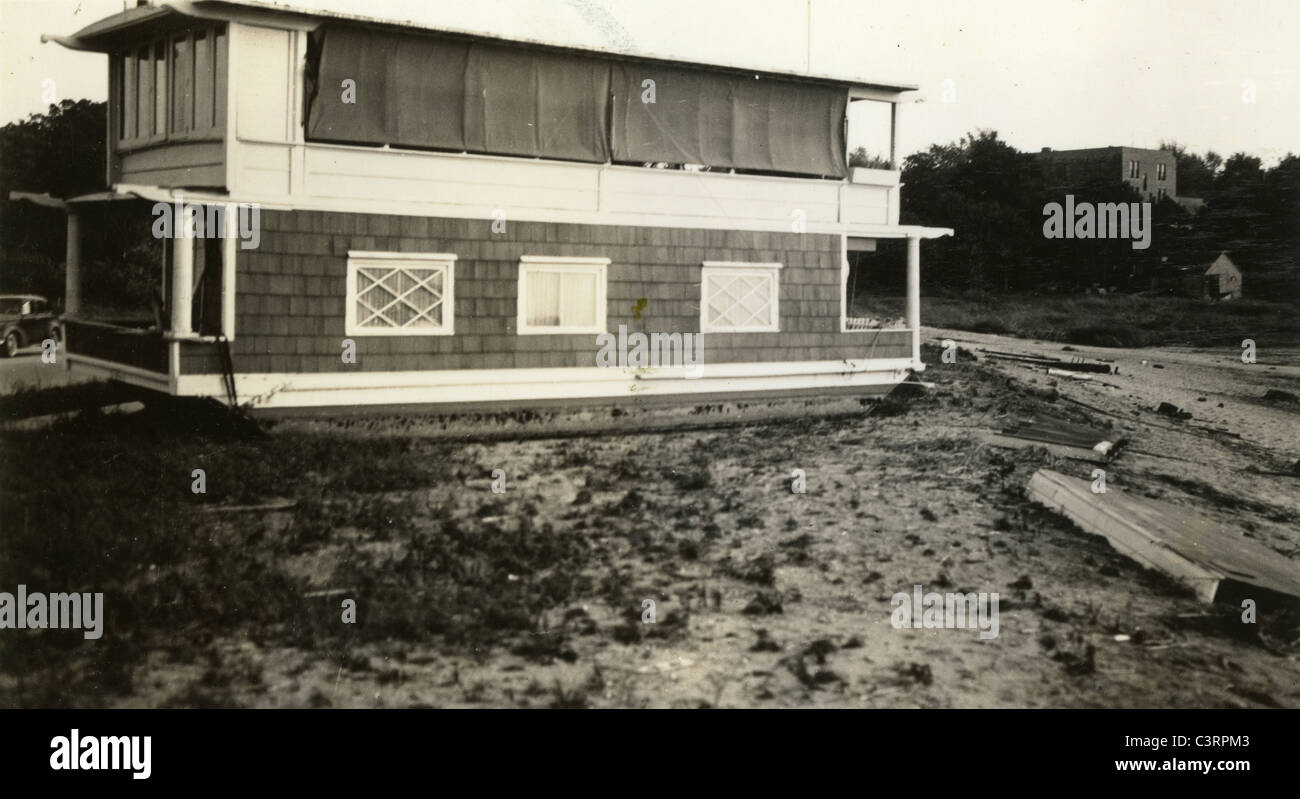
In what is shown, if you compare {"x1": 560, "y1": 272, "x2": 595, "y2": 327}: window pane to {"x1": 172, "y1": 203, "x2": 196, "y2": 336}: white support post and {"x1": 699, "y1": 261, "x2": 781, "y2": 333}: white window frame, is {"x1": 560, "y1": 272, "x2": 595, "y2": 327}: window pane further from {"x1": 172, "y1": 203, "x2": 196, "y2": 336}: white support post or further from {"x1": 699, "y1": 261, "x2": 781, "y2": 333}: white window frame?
{"x1": 172, "y1": 203, "x2": 196, "y2": 336}: white support post

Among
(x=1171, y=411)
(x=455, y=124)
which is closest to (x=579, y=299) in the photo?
(x=455, y=124)

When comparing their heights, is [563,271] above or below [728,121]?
below

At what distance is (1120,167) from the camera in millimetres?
14828

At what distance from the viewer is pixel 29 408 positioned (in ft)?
33.6

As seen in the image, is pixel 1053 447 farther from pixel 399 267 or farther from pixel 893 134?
pixel 399 267

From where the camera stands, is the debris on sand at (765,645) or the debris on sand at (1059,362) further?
the debris on sand at (1059,362)

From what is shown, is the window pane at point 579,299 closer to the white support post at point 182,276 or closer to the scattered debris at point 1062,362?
the white support post at point 182,276

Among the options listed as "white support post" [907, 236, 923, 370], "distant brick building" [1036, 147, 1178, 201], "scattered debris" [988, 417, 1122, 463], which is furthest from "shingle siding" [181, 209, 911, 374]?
"distant brick building" [1036, 147, 1178, 201]

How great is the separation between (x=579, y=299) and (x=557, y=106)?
235 cm

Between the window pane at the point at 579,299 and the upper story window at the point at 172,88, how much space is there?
14.0ft

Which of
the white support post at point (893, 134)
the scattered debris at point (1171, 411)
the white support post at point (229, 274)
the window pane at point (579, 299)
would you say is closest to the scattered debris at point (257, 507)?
the white support post at point (229, 274)

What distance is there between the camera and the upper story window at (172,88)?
35.6 ft

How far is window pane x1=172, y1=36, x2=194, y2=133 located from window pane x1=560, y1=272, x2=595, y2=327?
15.1ft
